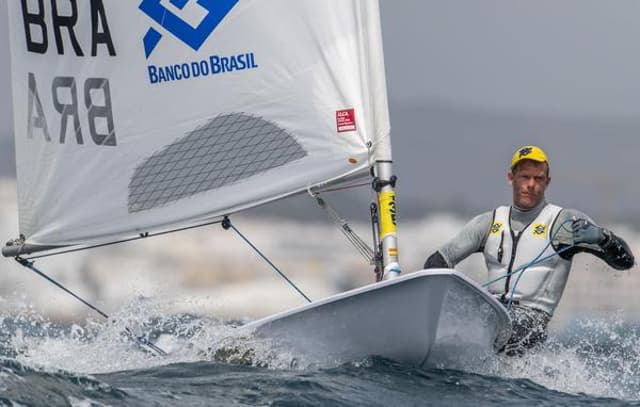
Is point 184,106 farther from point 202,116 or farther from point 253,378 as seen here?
point 253,378

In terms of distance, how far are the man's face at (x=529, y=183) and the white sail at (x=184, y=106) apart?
0.70 m

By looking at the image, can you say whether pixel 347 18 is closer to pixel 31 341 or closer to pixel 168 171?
pixel 168 171

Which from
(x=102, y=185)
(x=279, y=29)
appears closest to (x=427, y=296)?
(x=279, y=29)

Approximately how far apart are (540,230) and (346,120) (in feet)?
3.74

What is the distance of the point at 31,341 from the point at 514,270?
3.17 m

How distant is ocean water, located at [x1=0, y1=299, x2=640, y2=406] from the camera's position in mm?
5391

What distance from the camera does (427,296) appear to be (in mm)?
5742

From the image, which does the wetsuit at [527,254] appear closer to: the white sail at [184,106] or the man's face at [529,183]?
the man's face at [529,183]

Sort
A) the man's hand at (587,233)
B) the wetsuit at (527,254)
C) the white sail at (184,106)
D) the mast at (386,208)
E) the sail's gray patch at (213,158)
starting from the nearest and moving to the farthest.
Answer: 1. the man's hand at (587,233)
2. the wetsuit at (527,254)
3. the mast at (386,208)
4. the white sail at (184,106)
5. the sail's gray patch at (213,158)

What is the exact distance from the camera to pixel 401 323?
5.87m

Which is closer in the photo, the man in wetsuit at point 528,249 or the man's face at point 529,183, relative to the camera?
the man in wetsuit at point 528,249

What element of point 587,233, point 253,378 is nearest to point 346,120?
point 587,233

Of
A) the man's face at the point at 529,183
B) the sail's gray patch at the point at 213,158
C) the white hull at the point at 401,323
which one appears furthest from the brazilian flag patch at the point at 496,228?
the sail's gray patch at the point at 213,158

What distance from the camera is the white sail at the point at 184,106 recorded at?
666cm
